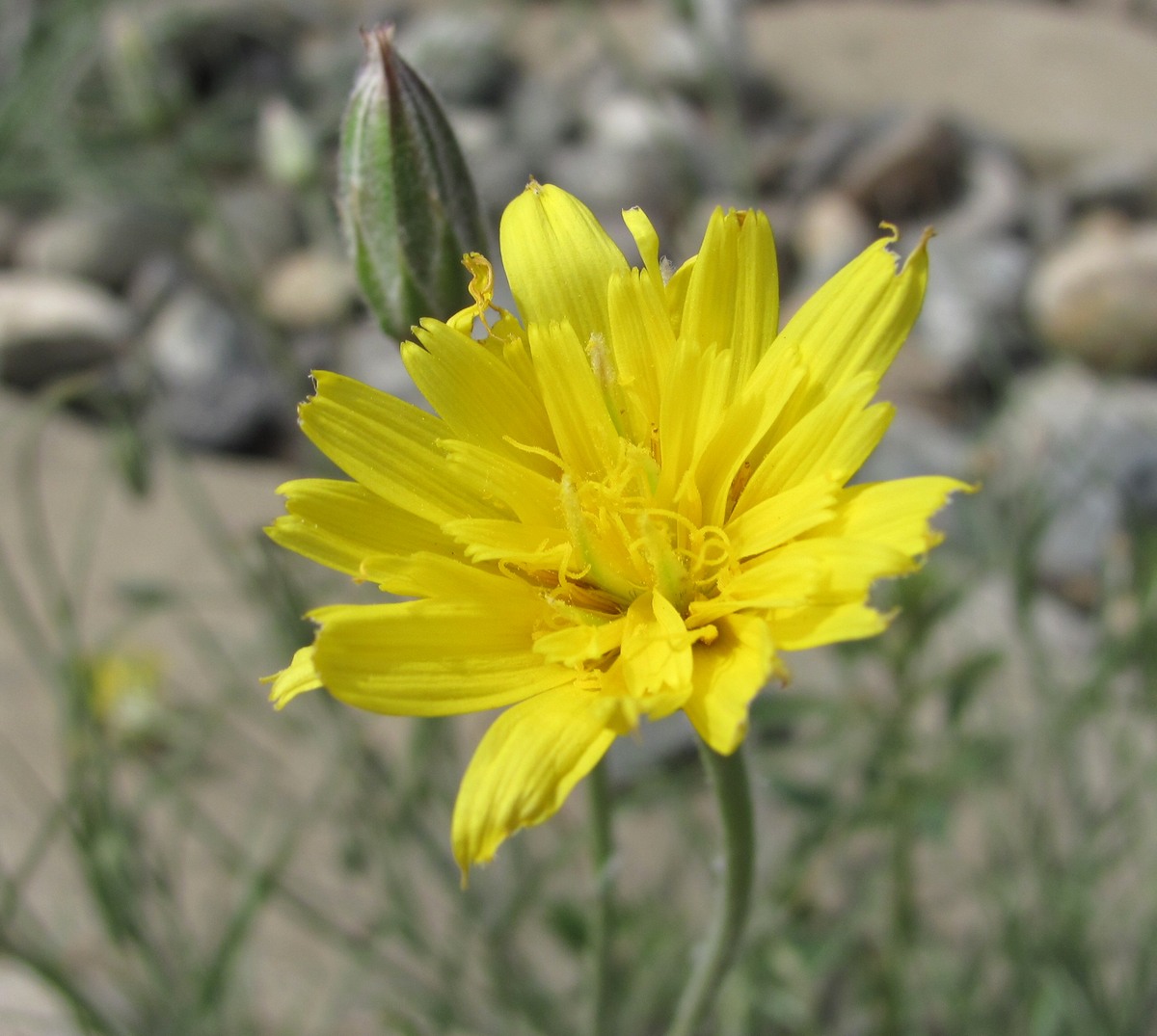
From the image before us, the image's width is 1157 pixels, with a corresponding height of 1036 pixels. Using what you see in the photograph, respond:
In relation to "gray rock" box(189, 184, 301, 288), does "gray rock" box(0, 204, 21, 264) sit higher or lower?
higher

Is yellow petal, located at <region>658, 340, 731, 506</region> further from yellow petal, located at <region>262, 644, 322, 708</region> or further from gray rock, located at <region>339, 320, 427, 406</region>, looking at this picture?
gray rock, located at <region>339, 320, 427, 406</region>

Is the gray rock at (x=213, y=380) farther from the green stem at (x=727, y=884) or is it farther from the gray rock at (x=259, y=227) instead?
the green stem at (x=727, y=884)

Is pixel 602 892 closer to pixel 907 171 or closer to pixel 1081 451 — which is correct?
pixel 1081 451

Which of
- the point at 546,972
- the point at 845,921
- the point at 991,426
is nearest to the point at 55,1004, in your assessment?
the point at 546,972

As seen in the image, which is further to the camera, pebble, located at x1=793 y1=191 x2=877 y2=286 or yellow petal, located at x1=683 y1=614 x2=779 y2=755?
pebble, located at x1=793 y1=191 x2=877 y2=286

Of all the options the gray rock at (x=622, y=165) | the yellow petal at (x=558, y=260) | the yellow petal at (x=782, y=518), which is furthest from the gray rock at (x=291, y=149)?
the gray rock at (x=622, y=165)

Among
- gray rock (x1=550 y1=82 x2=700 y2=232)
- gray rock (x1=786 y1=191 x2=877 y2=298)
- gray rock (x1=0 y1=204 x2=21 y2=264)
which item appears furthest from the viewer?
gray rock (x1=0 y1=204 x2=21 y2=264)

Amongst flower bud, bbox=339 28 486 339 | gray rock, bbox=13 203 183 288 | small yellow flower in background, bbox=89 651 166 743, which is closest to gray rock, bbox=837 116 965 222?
gray rock, bbox=13 203 183 288

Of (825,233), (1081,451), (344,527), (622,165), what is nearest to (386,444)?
(344,527)

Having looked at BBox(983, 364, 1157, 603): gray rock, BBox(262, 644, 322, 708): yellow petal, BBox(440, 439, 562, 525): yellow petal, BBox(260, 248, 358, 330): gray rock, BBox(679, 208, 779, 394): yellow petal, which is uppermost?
BBox(679, 208, 779, 394): yellow petal
